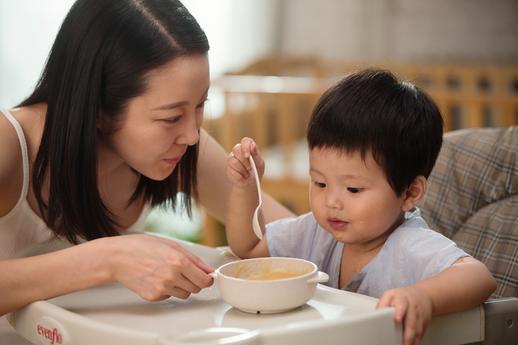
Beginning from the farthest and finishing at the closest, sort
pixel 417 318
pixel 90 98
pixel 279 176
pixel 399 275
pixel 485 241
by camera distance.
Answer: pixel 279 176 < pixel 485 241 < pixel 90 98 < pixel 399 275 < pixel 417 318

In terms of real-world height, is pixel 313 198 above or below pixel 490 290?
above

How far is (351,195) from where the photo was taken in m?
1.29

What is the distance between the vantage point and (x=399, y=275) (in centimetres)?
129

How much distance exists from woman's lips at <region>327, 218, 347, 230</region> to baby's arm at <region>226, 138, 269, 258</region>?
0.17 meters

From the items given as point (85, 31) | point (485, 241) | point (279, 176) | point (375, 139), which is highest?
point (85, 31)

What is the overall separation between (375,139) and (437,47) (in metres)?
3.71

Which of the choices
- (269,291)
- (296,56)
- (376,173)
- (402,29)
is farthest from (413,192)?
(296,56)

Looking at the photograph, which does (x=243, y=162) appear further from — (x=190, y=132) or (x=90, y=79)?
(x=90, y=79)

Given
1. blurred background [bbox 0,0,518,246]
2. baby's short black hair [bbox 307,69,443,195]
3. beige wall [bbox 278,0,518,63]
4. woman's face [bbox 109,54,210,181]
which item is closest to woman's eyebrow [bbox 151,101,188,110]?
woman's face [bbox 109,54,210,181]

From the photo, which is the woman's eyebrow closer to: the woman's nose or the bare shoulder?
the woman's nose

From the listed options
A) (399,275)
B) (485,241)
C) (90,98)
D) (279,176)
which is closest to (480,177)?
(485,241)

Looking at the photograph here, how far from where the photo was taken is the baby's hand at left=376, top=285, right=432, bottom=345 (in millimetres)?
1063

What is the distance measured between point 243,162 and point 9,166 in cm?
39

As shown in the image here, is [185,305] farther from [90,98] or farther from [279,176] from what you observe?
[279,176]
